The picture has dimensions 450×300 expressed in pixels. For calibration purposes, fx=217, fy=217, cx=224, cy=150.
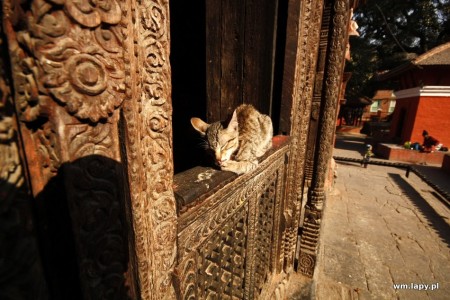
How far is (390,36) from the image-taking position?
18.2 metres

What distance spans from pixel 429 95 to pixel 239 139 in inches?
522

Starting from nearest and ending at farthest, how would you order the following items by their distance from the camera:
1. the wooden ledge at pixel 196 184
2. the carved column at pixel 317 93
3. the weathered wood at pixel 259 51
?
1. the wooden ledge at pixel 196 184
2. the weathered wood at pixel 259 51
3. the carved column at pixel 317 93

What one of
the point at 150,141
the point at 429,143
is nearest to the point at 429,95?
the point at 429,143

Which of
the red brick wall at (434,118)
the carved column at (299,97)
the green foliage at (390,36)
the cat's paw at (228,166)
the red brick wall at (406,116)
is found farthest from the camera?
the green foliage at (390,36)

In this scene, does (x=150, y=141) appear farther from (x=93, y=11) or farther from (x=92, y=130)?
(x=93, y=11)

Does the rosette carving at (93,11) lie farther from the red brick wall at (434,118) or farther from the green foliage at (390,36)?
the green foliage at (390,36)

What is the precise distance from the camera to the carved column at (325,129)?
2.75 meters

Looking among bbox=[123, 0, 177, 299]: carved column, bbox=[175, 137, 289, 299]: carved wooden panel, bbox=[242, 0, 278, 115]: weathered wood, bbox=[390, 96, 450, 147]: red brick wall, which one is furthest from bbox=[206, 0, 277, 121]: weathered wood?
bbox=[390, 96, 450, 147]: red brick wall

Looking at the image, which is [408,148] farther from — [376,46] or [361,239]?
[376,46]

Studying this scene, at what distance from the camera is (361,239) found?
4508 millimetres

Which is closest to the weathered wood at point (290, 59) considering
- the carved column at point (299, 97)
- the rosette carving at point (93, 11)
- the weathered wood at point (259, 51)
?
the carved column at point (299, 97)

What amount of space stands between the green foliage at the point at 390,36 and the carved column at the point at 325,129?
1687 centimetres

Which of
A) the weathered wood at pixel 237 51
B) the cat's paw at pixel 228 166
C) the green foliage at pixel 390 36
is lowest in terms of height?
the cat's paw at pixel 228 166

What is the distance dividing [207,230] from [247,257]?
759 mm
